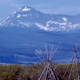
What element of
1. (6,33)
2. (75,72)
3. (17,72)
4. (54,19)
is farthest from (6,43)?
(75,72)

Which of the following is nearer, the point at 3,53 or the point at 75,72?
the point at 75,72

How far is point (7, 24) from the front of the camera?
2802 cm

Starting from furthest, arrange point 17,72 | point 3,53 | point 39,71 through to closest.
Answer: point 3,53, point 17,72, point 39,71

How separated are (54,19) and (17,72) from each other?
35.1ft

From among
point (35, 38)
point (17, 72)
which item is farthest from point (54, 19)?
point (17, 72)

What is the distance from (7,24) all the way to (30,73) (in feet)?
Answer: 35.7

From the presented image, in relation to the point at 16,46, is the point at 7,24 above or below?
above

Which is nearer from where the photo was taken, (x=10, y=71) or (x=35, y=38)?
(x=10, y=71)

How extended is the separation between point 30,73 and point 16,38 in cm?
996

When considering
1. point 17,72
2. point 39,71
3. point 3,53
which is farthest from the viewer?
point 3,53

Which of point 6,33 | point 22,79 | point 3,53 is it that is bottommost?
point 22,79

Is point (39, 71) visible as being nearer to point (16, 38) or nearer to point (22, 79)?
point (22, 79)

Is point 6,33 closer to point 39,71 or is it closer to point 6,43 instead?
point 6,43

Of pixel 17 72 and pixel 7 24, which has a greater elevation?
pixel 7 24
